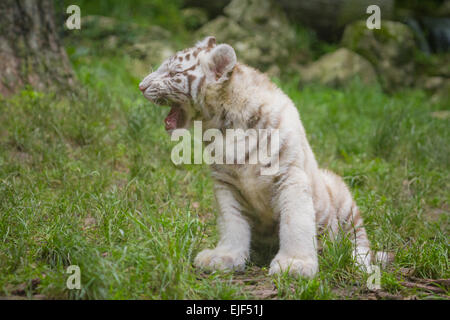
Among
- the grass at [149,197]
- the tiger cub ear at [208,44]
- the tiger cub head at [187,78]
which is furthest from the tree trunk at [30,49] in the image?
the tiger cub ear at [208,44]

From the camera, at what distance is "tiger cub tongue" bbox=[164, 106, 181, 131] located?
122 inches

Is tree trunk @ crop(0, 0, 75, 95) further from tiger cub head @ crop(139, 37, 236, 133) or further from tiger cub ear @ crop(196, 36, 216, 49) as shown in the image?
tiger cub ear @ crop(196, 36, 216, 49)

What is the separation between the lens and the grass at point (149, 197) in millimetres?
2355

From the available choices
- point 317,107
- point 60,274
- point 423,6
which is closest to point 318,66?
point 317,107

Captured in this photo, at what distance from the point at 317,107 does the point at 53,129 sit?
388 cm

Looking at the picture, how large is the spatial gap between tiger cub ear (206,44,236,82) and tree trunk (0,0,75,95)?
295 centimetres

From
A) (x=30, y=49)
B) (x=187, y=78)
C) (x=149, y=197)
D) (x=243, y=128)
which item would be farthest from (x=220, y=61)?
(x=30, y=49)

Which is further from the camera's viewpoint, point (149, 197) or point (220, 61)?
point (149, 197)

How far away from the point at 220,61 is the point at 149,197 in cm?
132

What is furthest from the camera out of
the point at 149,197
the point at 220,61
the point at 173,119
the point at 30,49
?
the point at 30,49

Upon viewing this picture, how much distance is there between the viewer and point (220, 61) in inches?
116

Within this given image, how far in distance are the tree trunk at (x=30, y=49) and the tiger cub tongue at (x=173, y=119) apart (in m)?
2.66

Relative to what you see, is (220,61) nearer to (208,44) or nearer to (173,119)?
(208,44)

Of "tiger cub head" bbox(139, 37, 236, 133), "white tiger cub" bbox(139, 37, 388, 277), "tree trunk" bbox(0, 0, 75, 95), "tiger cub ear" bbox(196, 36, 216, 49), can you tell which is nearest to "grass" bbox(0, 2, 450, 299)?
"white tiger cub" bbox(139, 37, 388, 277)
